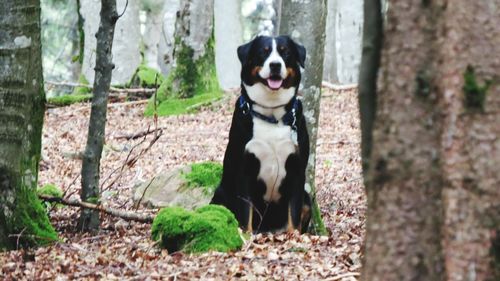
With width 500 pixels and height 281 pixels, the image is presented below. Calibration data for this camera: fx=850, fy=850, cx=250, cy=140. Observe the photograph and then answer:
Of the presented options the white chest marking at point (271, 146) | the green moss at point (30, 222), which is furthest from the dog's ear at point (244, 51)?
the green moss at point (30, 222)

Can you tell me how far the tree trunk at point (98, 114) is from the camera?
698 centimetres

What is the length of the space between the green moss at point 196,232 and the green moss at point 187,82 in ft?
34.2

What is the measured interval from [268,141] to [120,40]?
15.4 m

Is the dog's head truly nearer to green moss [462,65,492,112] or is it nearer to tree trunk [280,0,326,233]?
tree trunk [280,0,326,233]

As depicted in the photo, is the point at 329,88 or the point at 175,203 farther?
the point at 329,88

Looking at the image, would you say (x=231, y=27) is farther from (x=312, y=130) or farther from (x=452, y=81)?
(x=452, y=81)

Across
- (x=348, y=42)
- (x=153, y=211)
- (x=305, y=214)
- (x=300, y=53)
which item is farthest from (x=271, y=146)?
(x=348, y=42)

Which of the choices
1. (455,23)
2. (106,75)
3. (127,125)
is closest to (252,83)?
(106,75)

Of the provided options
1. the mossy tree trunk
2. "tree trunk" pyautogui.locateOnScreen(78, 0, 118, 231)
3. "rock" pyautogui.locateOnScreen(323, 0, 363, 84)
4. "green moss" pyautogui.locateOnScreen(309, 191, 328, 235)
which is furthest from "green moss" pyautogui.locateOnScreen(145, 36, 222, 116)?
"tree trunk" pyautogui.locateOnScreen(78, 0, 118, 231)

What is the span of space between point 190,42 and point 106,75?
10059 mm

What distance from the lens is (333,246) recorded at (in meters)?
6.64

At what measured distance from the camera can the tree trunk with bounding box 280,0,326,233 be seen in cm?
785

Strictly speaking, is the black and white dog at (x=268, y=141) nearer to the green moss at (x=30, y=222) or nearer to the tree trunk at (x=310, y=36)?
the tree trunk at (x=310, y=36)

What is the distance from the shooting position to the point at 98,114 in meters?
7.26
